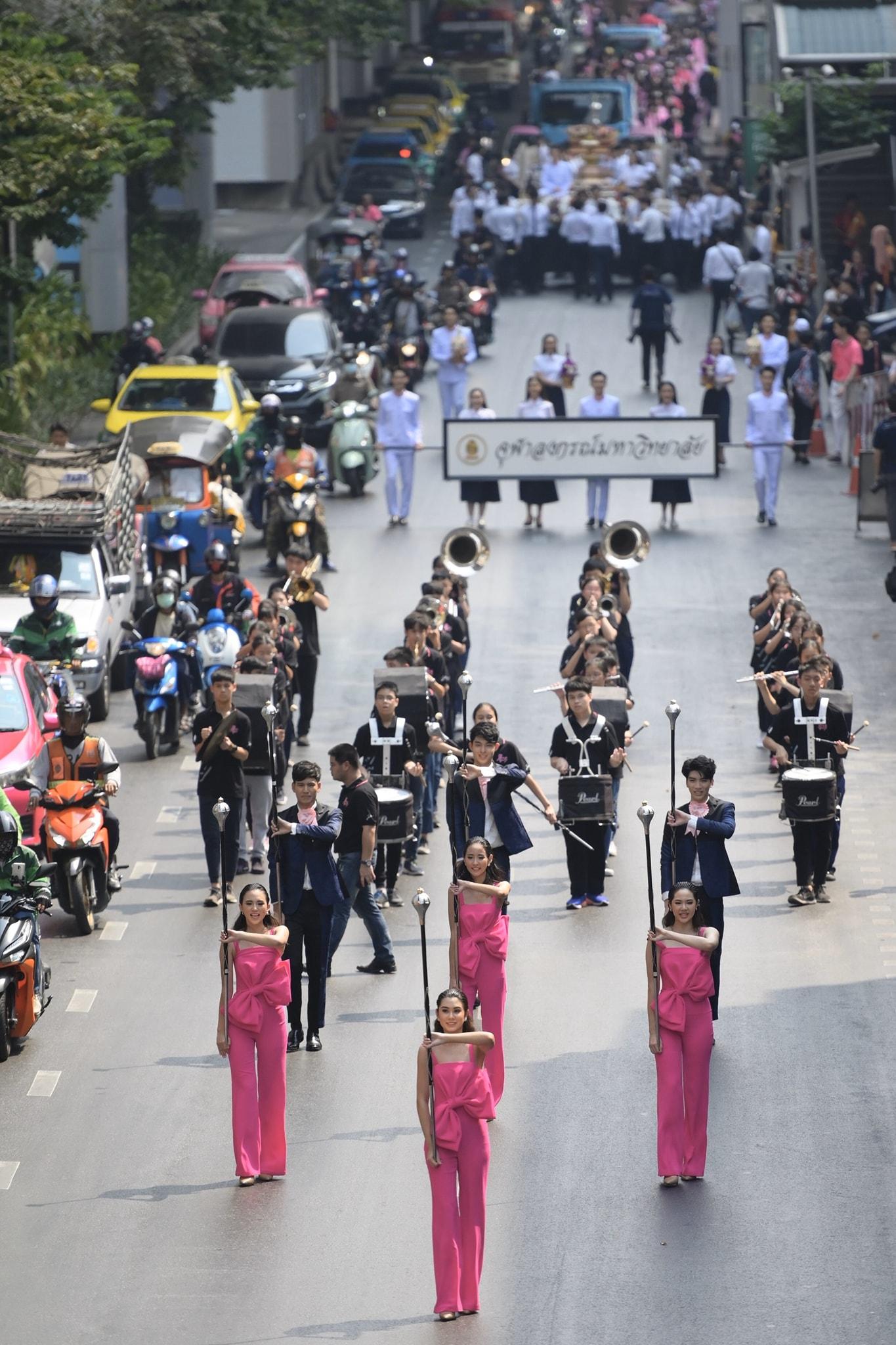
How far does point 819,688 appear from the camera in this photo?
18.8 metres

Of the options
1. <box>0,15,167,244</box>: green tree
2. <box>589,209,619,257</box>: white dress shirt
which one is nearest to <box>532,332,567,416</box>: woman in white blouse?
<box>0,15,167,244</box>: green tree

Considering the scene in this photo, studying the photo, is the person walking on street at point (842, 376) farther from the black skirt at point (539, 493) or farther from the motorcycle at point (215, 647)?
the motorcycle at point (215, 647)

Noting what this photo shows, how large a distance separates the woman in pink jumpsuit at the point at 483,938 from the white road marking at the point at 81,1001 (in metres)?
2.78

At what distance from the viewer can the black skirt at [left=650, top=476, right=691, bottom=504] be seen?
30625 millimetres

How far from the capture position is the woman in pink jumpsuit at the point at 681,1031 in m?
13.4

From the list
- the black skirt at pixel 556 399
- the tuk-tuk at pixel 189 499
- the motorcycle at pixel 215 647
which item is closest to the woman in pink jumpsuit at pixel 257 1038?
the motorcycle at pixel 215 647

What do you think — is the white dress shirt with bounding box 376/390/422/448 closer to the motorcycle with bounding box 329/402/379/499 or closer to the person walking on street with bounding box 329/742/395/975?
the motorcycle with bounding box 329/402/379/499

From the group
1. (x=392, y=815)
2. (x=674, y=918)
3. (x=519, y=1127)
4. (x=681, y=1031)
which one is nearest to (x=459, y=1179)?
(x=681, y=1031)

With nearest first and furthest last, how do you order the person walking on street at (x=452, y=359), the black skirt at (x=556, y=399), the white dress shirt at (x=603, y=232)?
the black skirt at (x=556, y=399) → the person walking on street at (x=452, y=359) → the white dress shirt at (x=603, y=232)

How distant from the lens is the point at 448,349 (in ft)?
113

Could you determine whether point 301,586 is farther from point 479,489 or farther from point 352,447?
point 352,447

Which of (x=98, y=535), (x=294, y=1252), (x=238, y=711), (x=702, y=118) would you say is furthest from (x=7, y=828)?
(x=702, y=118)

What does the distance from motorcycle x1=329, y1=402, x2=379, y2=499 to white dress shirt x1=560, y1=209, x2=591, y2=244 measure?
1190cm

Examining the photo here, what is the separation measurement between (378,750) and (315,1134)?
4.57m
